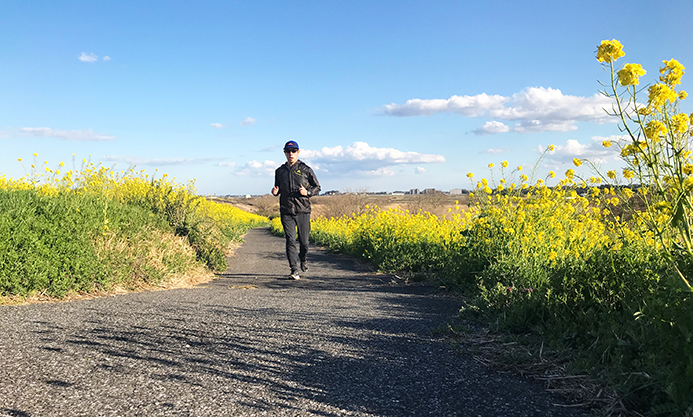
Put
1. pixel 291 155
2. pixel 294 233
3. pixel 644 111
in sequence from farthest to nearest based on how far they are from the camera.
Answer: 1. pixel 291 155
2. pixel 294 233
3. pixel 644 111

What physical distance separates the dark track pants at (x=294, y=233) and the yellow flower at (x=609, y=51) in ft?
19.3

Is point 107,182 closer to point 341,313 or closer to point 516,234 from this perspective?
point 341,313

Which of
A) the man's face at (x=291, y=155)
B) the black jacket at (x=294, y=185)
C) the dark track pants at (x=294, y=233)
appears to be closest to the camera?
the dark track pants at (x=294, y=233)

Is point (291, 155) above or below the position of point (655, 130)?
above

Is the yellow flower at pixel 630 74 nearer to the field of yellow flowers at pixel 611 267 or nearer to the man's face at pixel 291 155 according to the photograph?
the field of yellow flowers at pixel 611 267

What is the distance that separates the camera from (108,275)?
252 inches

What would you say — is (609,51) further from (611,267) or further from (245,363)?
(245,363)

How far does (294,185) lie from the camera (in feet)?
27.4

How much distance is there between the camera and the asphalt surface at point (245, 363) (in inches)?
107

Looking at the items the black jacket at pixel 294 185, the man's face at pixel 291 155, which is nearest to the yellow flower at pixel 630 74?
the black jacket at pixel 294 185

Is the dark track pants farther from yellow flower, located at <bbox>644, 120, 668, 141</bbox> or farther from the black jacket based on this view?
yellow flower, located at <bbox>644, 120, 668, 141</bbox>

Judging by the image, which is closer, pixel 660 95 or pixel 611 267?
pixel 660 95

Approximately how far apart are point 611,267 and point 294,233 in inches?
215

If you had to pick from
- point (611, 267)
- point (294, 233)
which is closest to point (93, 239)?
point (294, 233)
